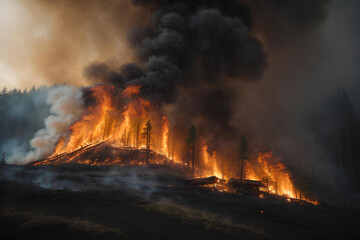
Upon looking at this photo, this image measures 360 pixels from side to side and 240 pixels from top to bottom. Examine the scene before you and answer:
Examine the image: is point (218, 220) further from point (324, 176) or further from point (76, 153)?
point (324, 176)

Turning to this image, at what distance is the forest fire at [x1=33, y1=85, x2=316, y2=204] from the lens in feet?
141

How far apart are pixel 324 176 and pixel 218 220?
2425 inches

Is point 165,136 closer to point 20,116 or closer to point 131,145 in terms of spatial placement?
point 131,145

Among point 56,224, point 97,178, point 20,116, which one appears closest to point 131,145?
point 97,178

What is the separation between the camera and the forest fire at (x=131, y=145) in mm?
42875

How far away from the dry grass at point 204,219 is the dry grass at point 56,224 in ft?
16.3

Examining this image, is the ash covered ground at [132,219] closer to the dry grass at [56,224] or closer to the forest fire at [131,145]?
the dry grass at [56,224]

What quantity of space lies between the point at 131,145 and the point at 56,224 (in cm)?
4465

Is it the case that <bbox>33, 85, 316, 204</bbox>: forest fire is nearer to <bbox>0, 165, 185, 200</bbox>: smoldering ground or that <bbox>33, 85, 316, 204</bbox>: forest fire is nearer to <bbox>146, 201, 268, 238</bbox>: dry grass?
<bbox>0, 165, 185, 200</bbox>: smoldering ground

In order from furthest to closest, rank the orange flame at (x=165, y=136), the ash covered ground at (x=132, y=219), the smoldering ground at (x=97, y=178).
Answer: the orange flame at (x=165, y=136)
the smoldering ground at (x=97, y=178)
the ash covered ground at (x=132, y=219)

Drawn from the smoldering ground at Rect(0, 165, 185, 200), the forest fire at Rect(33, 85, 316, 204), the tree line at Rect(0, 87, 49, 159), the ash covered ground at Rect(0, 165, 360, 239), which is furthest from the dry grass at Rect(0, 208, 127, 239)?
the tree line at Rect(0, 87, 49, 159)

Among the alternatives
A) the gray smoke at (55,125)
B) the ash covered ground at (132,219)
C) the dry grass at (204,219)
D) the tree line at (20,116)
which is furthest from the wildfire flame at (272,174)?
the tree line at (20,116)

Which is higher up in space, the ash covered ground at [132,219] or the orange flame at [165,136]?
the orange flame at [165,136]

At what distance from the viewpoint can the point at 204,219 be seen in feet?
40.6
